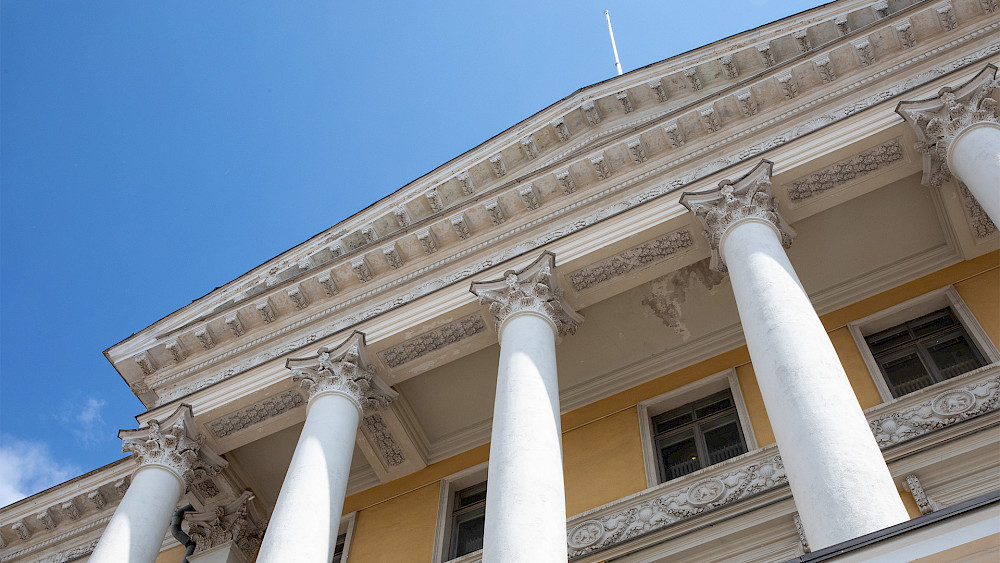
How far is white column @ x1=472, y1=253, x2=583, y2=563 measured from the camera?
8703mm

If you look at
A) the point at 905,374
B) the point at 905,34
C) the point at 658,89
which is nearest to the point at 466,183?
the point at 658,89

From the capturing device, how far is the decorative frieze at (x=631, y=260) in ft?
44.3

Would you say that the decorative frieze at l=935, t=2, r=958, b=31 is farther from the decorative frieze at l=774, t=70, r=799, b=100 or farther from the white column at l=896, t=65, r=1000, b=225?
the decorative frieze at l=774, t=70, r=799, b=100

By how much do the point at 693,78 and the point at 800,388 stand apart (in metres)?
9.00

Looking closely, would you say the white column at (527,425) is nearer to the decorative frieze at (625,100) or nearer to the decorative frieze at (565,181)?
the decorative frieze at (565,181)

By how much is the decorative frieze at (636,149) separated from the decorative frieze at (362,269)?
15.6 feet

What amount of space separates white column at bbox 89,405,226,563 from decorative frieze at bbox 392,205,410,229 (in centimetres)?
494

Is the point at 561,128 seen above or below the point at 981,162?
above

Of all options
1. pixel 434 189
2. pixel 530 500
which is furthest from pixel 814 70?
pixel 530 500

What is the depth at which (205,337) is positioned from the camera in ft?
52.7

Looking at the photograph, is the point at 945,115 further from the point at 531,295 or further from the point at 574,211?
A: the point at 531,295

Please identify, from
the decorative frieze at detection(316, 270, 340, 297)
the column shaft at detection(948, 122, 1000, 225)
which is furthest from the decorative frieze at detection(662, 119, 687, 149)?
the decorative frieze at detection(316, 270, 340, 297)

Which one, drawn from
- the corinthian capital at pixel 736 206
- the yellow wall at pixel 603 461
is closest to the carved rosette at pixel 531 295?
the yellow wall at pixel 603 461

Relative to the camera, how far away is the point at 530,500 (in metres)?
9.05
